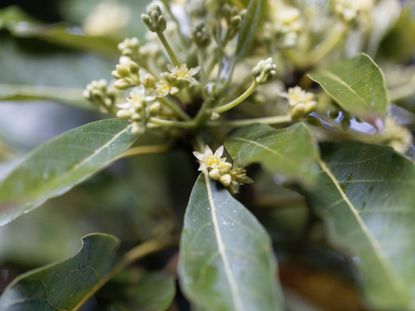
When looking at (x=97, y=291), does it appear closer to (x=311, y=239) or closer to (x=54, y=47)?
(x=311, y=239)

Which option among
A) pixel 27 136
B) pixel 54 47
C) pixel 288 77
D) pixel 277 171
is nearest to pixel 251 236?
pixel 277 171

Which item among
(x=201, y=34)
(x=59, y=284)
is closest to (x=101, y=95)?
(x=201, y=34)

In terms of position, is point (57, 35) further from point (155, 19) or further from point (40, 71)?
point (155, 19)

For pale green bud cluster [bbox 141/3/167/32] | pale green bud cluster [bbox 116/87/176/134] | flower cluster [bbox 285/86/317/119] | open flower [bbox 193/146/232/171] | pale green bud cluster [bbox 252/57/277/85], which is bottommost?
flower cluster [bbox 285/86/317/119]

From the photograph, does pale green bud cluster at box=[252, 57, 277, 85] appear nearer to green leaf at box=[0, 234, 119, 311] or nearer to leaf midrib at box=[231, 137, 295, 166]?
leaf midrib at box=[231, 137, 295, 166]

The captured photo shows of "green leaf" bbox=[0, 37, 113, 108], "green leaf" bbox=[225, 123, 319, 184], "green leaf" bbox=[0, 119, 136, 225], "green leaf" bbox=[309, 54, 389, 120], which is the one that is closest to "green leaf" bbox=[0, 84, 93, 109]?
"green leaf" bbox=[0, 37, 113, 108]

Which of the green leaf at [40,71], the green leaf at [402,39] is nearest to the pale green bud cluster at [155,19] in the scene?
the green leaf at [40,71]

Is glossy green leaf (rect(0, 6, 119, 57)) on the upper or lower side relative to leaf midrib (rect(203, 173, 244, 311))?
upper
